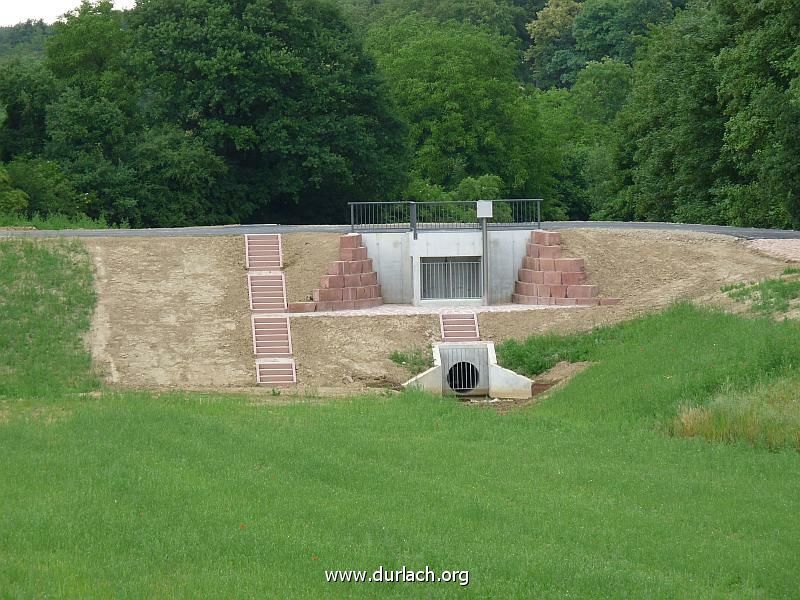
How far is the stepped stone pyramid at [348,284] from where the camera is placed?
135ft

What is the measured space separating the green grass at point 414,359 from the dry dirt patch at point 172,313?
13.4 feet

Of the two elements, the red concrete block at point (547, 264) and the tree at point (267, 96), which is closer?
the red concrete block at point (547, 264)

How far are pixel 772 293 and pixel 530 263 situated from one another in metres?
9.72

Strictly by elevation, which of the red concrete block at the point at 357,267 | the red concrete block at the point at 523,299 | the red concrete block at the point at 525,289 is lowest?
the red concrete block at the point at 523,299

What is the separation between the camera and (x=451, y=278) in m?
43.3

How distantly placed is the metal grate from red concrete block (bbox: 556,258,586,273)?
2608 mm

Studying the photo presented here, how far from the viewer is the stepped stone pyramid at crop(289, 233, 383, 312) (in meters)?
41.1

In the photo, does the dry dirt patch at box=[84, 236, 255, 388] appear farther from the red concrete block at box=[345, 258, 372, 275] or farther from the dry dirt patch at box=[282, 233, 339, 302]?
the red concrete block at box=[345, 258, 372, 275]

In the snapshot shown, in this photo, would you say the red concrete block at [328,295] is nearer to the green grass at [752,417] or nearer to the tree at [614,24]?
the green grass at [752,417]

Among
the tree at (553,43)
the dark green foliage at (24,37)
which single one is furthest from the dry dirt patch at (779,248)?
the dark green foliage at (24,37)

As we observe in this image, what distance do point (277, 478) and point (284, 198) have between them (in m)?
43.0

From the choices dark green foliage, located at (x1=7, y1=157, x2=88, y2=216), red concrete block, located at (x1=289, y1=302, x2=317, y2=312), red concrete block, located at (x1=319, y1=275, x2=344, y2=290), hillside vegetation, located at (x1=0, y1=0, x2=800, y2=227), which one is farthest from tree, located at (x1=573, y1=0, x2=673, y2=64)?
red concrete block, located at (x1=289, y1=302, x2=317, y2=312)

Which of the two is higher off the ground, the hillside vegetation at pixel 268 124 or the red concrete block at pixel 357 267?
the hillside vegetation at pixel 268 124

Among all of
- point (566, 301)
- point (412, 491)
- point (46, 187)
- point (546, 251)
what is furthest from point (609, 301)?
point (46, 187)
